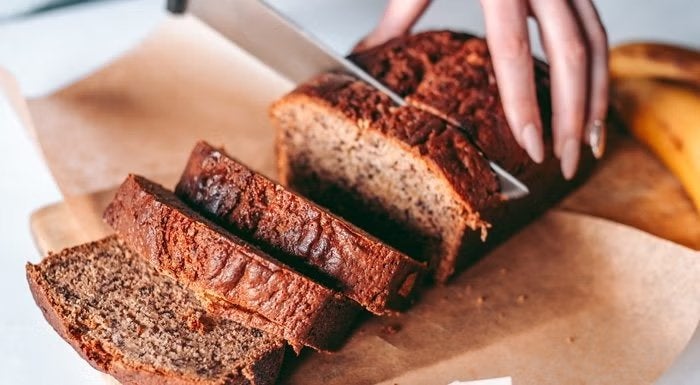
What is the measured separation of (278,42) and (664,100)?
1.63 metres

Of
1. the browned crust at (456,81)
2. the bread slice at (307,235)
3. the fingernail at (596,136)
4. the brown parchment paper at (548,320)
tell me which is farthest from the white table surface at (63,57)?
the browned crust at (456,81)

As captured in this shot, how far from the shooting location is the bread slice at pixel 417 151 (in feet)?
10.3

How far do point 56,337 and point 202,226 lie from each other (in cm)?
69

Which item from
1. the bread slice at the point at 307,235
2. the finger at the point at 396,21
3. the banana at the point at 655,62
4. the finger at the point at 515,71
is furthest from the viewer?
the banana at the point at 655,62

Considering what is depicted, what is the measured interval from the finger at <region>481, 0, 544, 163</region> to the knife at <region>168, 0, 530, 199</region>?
0.15 metres

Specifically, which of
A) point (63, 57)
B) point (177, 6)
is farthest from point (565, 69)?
point (63, 57)

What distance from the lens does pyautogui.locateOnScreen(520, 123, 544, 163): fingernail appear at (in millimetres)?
3168

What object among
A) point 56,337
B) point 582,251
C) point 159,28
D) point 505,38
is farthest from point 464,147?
point 159,28

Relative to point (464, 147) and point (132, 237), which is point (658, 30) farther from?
point (132, 237)

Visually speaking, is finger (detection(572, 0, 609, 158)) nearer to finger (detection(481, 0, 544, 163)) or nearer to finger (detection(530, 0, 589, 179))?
finger (detection(530, 0, 589, 179))

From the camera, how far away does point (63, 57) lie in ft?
14.3

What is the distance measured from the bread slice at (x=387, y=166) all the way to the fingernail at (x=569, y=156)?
1.17 feet

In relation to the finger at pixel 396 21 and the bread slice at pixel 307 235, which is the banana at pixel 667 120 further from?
the bread slice at pixel 307 235

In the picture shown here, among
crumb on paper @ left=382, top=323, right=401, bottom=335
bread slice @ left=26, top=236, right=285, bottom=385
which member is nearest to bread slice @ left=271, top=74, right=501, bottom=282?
crumb on paper @ left=382, top=323, right=401, bottom=335
